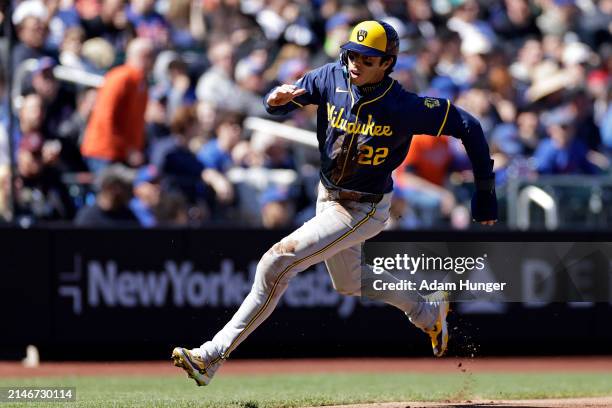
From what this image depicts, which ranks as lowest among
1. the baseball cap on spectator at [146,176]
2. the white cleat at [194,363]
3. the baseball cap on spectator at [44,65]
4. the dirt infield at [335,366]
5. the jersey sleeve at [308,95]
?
the dirt infield at [335,366]

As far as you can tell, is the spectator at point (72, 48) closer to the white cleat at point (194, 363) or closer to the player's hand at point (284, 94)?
the player's hand at point (284, 94)

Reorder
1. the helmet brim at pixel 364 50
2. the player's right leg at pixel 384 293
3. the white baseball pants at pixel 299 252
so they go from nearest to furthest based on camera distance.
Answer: the helmet brim at pixel 364 50, the white baseball pants at pixel 299 252, the player's right leg at pixel 384 293

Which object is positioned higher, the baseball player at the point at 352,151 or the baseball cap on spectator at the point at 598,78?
the baseball cap on spectator at the point at 598,78

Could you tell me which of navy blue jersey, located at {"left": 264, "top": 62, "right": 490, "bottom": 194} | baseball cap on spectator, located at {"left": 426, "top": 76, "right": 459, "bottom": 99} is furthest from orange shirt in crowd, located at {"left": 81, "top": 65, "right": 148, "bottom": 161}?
navy blue jersey, located at {"left": 264, "top": 62, "right": 490, "bottom": 194}

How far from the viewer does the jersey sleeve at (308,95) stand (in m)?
7.70

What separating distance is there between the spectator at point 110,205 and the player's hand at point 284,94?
4.21m

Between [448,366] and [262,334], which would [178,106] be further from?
[448,366]

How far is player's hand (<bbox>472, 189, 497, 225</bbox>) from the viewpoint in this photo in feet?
25.3

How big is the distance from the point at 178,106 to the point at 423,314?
17.7ft

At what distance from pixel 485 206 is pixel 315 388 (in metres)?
2.71

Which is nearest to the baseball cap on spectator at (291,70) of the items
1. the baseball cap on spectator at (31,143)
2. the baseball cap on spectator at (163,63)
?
the baseball cap on spectator at (163,63)

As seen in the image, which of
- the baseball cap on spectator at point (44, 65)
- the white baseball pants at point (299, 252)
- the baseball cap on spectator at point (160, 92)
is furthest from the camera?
the baseball cap on spectator at point (160, 92)

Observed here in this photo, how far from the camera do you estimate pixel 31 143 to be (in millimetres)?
11438

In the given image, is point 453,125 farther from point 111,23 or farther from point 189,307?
point 111,23
